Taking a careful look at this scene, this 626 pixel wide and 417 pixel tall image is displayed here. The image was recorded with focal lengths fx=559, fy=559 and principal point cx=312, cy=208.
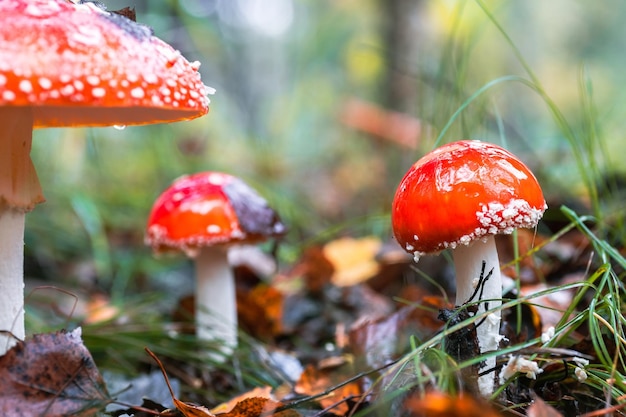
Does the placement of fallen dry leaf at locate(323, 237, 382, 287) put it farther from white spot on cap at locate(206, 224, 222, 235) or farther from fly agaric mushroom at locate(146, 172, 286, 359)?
white spot on cap at locate(206, 224, 222, 235)

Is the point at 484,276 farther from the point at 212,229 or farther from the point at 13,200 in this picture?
the point at 13,200

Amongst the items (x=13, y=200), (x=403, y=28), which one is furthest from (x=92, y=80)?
(x=403, y=28)

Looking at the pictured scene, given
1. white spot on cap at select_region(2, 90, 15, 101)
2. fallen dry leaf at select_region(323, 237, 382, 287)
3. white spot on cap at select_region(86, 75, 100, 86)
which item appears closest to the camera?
white spot on cap at select_region(2, 90, 15, 101)

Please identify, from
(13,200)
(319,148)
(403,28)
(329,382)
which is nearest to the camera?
(13,200)

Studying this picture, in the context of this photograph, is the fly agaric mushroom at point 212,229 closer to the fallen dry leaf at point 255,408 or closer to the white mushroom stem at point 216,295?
the white mushroom stem at point 216,295

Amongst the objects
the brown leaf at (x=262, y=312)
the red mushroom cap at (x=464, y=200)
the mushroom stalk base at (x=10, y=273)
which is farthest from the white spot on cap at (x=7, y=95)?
the brown leaf at (x=262, y=312)

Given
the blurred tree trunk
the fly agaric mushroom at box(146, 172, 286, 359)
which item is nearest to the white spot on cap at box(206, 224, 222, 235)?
the fly agaric mushroom at box(146, 172, 286, 359)

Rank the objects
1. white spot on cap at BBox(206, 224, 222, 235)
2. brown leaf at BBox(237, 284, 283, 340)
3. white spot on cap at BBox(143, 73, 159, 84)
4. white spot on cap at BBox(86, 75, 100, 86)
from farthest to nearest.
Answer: brown leaf at BBox(237, 284, 283, 340)
white spot on cap at BBox(206, 224, 222, 235)
white spot on cap at BBox(143, 73, 159, 84)
white spot on cap at BBox(86, 75, 100, 86)

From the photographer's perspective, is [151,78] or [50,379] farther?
[50,379]
